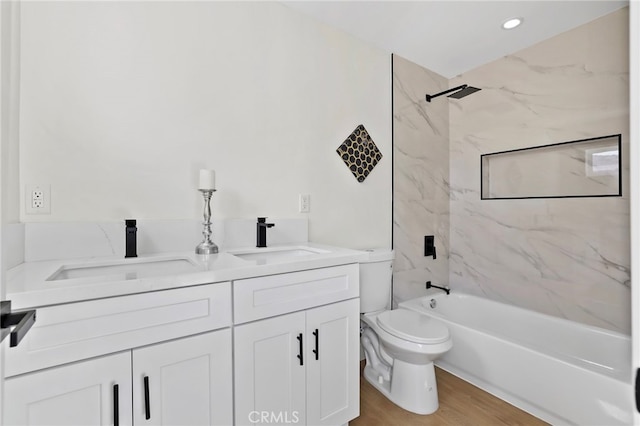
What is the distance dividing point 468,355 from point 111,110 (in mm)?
2405

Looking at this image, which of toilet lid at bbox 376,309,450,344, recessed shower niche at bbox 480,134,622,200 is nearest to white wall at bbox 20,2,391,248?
toilet lid at bbox 376,309,450,344

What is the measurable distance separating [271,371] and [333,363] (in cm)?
32

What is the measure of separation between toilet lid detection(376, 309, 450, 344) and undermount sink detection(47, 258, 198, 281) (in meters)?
1.16

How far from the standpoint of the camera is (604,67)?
6.42 feet

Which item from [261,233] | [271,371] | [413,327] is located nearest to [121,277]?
[271,371]

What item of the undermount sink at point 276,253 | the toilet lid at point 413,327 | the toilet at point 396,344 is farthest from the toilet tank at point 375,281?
the undermount sink at point 276,253

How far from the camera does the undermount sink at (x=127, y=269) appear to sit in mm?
1077

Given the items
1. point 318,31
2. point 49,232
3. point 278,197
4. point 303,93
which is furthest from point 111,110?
→ point 318,31

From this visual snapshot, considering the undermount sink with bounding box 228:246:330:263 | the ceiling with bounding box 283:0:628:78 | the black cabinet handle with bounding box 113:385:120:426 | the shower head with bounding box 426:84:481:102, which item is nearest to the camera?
the black cabinet handle with bounding box 113:385:120:426

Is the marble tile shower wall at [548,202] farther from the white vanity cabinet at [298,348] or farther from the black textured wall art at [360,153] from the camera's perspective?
the white vanity cabinet at [298,348]

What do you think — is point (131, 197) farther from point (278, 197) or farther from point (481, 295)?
point (481, 295)

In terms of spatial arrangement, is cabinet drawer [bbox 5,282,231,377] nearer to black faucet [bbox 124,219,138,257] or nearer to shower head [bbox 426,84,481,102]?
black faucet [bbox 124,219,138,257]

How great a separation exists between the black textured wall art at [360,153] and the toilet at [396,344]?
60 centimetres

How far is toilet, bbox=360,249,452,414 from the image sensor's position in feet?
5.45
